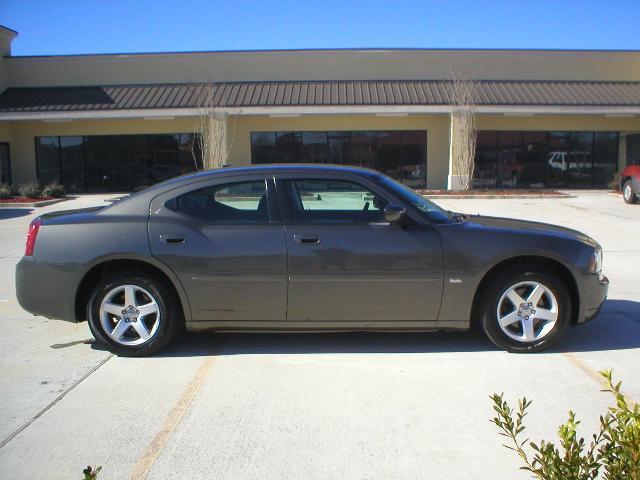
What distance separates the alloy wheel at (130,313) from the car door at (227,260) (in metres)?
0.34

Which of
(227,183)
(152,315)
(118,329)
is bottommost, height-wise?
(118,329)

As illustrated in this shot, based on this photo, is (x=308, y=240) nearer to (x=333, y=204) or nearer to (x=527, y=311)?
(x=333, y=204)

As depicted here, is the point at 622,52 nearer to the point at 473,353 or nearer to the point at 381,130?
the point at 381,130

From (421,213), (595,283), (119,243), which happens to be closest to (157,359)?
(119,243)

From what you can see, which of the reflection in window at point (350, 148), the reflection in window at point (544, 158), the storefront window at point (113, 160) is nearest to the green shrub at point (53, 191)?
the storefront window at point (113, 160)

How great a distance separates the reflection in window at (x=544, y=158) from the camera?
24.8 metres

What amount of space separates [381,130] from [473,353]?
67.4 ft

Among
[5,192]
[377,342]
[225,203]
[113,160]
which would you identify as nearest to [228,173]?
[225,203]

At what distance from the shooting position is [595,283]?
16.1 ft

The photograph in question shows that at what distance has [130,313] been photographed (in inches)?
193

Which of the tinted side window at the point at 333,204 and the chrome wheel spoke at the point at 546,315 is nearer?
the chrome wheel spoke at the point at 546,315

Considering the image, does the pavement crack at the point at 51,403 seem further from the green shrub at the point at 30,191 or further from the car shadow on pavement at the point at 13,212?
the green shrub at the point at 30,191

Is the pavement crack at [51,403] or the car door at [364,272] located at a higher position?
the car door at [364,272]

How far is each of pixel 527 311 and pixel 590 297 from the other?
55 centimetres
